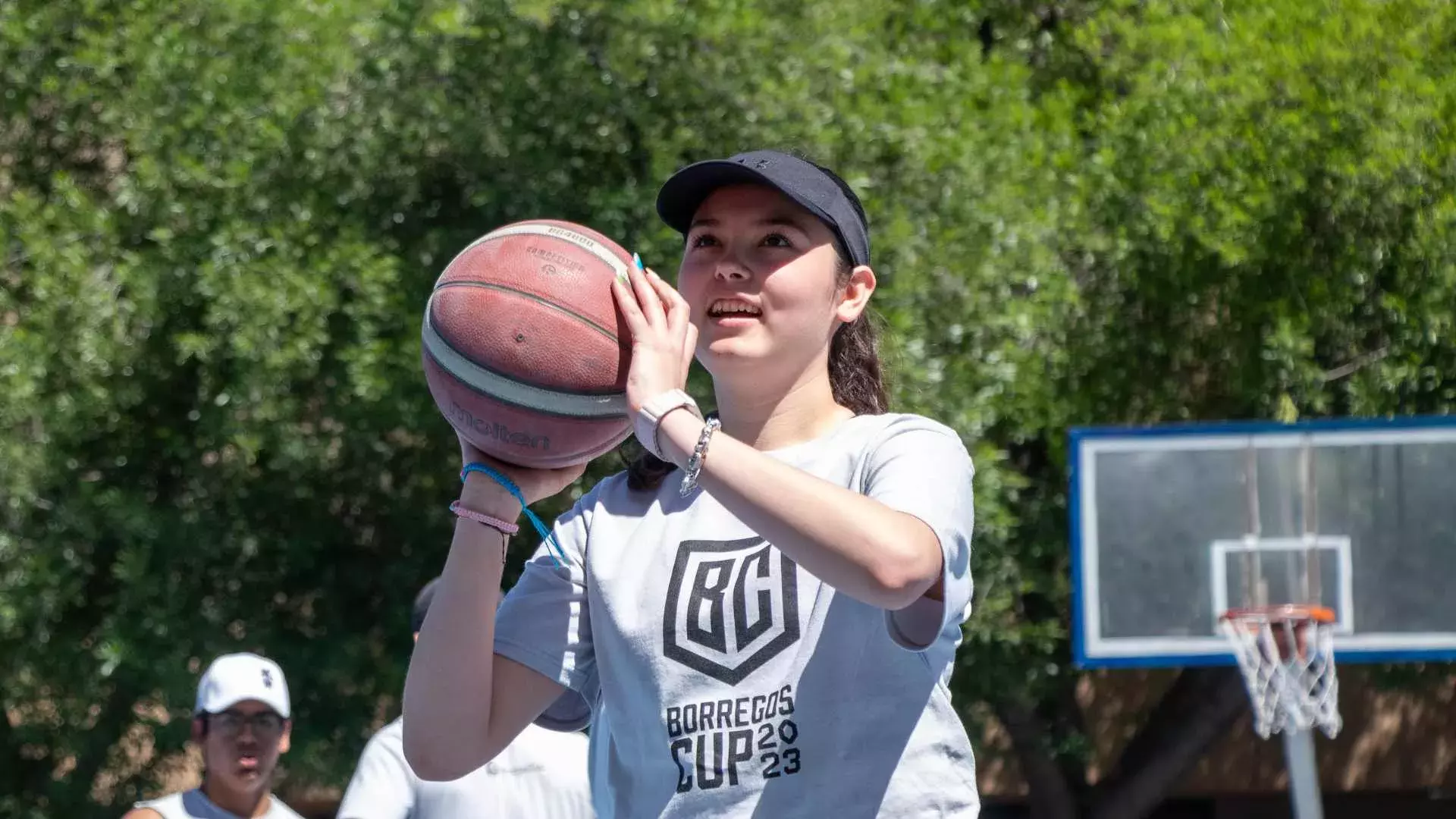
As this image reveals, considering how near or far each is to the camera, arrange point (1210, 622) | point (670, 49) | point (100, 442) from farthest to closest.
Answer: point (100, 442) < point (670, 49) < point (1210, 622)

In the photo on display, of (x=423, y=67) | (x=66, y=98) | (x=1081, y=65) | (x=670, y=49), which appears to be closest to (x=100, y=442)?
(x=66, y=98)

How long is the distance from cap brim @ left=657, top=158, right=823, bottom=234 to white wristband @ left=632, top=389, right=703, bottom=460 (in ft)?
1.24

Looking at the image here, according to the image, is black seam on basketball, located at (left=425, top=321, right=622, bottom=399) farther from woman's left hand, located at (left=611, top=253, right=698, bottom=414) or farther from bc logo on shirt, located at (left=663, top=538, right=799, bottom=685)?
bc logo on shirt, located at (left=663, top=538, right=799, bottom=685)

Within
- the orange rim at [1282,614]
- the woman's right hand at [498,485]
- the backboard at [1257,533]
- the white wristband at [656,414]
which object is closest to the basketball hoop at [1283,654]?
the orange rim at [1282,614]

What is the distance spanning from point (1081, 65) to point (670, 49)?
393cm

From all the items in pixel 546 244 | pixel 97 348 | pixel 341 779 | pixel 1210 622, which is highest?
pixel 97 348

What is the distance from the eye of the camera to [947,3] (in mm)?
12148

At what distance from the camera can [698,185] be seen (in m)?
2.79

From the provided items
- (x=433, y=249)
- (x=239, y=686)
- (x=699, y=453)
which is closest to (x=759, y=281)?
(x=699, y=453)

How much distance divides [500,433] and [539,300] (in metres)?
0.19

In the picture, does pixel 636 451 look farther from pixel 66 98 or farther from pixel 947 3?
pixel 947 3

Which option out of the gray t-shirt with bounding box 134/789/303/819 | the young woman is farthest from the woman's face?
the gray t-shirt with bounding box 134/789/303/819

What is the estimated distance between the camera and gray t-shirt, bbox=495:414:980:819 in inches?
97.7

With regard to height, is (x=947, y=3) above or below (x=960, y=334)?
above
